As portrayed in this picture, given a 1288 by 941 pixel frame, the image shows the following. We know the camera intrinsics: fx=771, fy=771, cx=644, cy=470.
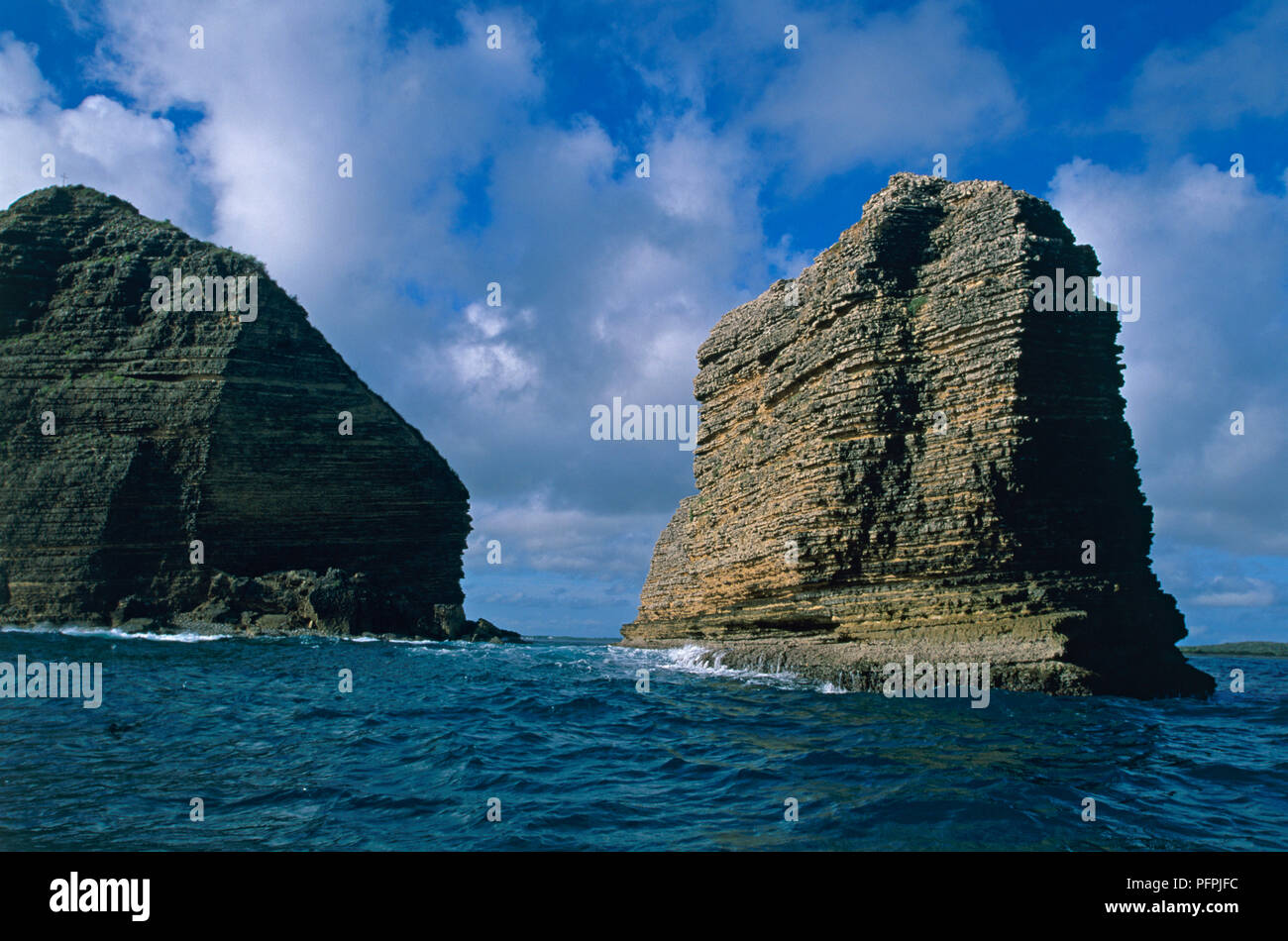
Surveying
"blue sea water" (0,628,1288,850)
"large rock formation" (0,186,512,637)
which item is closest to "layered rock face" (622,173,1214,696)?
"blue sea water" (0,628,1288,850)

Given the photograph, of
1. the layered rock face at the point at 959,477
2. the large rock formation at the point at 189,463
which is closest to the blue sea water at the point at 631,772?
the layered rock face at the point at 959,477

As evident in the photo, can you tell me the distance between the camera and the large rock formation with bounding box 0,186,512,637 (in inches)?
1777

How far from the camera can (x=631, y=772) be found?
9898mm

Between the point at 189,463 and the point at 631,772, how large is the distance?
4697 centimetres

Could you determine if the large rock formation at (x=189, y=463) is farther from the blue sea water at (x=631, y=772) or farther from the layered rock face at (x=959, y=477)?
the blue sea water at (x=631, y=772)

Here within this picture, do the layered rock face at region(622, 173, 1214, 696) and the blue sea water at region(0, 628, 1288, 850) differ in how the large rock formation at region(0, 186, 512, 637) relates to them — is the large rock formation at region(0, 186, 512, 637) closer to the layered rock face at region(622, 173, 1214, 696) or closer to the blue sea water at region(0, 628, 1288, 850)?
the layered rock face at region(622, 173, 1214, 696)

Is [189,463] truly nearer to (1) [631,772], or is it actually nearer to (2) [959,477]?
(2) [959,477]

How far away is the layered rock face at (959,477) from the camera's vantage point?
1838 cm

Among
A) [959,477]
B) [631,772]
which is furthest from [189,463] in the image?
[631,772]

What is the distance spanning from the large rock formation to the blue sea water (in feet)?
105

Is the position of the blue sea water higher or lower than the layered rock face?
lower

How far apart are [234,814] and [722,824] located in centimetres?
481
